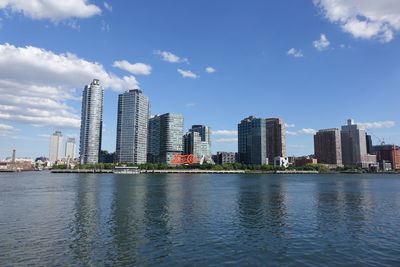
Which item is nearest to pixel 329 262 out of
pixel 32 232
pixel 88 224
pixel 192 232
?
pixel 192 232

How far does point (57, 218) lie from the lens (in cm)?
5078

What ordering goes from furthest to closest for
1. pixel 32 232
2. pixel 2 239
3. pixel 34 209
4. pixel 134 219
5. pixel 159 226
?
pixel 34 209 → pixel 134 219 → pixel 159 226 → pixel 32 232 → pixel 2 239

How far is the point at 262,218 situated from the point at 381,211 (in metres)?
27.6

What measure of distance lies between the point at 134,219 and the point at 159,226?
756 cm

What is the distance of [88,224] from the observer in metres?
46.1

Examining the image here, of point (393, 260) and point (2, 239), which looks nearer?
point (393, 260)

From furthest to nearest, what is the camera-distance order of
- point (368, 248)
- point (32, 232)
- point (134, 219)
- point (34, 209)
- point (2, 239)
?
point (34, 209), point (134, 219), point (32, 232), point (2, 239), point (368, 248)

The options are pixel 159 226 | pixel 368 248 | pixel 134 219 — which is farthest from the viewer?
pixel 134 219

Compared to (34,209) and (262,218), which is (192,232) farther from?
(34,209)

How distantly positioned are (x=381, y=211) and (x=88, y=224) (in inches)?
2256

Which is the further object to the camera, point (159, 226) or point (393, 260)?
point (159, 226)

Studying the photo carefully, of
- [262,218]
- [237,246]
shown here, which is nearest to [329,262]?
[237,246]

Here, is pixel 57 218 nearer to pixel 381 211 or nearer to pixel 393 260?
pixel 393 260

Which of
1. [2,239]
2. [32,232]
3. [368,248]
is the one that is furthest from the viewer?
[32,232]
